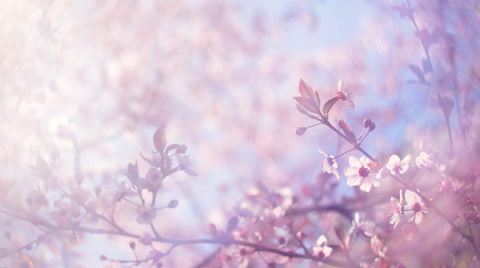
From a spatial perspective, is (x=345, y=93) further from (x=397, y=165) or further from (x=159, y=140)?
(x=159, y=140)

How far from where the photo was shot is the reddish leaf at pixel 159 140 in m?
0.64

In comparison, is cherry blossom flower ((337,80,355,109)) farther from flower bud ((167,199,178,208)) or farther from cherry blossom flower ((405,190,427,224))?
flower bud ((167,199,178,208))

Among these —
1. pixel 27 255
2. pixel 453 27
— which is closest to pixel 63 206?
pixel 27 255

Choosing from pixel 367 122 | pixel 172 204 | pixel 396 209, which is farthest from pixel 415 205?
→ pixel 172 204

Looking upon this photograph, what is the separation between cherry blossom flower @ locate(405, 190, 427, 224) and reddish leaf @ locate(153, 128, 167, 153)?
0.40m

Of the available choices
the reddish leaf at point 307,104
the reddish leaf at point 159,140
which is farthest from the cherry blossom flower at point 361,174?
the reddish leaf at point 159,140

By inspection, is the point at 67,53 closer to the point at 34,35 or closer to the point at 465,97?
Answer: the point at 34,35

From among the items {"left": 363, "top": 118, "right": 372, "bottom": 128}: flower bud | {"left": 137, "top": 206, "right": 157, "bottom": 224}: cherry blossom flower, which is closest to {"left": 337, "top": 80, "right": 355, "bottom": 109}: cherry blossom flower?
{"left": 363, "top": 118, "right": 372, "bottom": 128}: flower bud

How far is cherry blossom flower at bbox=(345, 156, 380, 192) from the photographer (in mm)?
583

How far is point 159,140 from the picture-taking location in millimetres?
639

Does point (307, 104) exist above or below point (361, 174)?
above

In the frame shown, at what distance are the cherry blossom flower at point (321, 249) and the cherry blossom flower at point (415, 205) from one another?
0.71 feet

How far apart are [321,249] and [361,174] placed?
0.24 metres

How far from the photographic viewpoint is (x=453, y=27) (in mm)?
798
